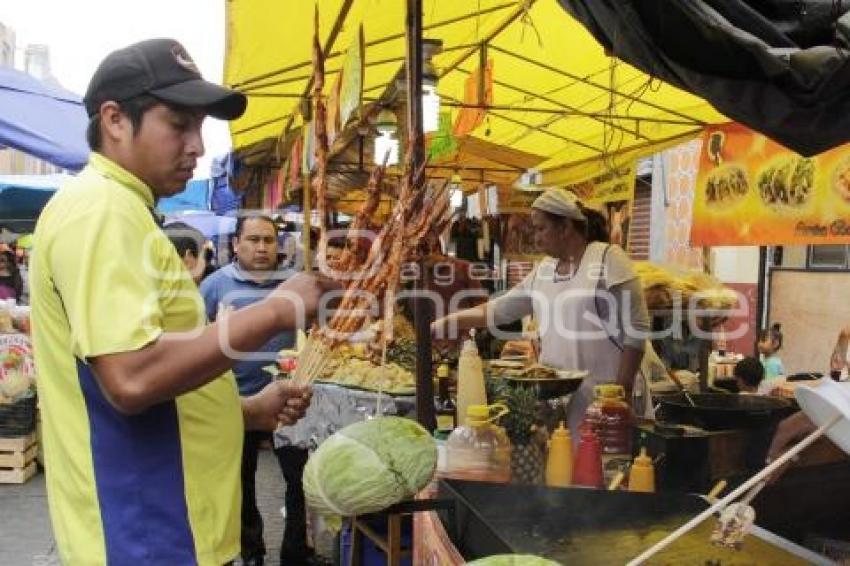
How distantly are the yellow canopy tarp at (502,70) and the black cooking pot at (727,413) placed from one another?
2.10 metres

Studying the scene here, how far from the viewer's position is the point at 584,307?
14.1 ft

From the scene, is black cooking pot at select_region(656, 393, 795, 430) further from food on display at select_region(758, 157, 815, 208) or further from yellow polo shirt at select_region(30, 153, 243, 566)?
food on display at select_region(758, 157, 815, 208)

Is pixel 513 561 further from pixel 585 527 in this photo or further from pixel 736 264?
pixel 736 264

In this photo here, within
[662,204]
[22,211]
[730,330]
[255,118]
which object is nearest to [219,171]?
[22,211]

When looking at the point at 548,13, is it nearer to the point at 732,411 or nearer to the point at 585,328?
the point at 585,328

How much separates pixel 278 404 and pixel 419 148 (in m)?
1.11

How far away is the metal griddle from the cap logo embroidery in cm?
148

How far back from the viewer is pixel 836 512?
261 centimetres

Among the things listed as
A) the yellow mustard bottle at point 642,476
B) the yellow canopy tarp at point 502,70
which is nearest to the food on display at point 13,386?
the yellow canopy tarp at point 502,70

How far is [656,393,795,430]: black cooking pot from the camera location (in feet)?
9.43

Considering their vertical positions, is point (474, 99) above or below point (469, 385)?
above

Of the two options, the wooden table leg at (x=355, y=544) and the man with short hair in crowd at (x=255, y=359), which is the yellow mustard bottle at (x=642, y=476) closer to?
the wooden table leg at (x=355, y=544)

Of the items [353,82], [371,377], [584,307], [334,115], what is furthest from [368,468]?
[584,307]

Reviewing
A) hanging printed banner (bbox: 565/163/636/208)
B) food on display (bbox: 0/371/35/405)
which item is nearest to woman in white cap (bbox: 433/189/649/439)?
hanging printed banner (bbox: 565/163/636/208)
